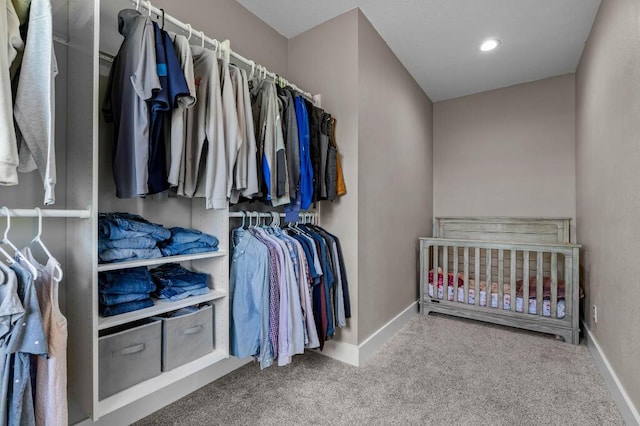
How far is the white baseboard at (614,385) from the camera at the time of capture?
1430 millimetres

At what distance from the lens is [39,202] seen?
1261 mm

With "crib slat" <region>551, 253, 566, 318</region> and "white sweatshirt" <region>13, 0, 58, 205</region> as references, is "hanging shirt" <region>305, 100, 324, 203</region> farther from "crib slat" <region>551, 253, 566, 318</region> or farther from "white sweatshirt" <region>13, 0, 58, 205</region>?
"crib slat" <region>551, 253, 566, 318</region>

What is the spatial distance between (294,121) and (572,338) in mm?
2754

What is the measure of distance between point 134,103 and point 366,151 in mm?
1518

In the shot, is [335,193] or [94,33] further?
[335,193]

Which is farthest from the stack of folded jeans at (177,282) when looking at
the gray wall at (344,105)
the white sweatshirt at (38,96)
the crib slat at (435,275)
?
the crib slat at (435,275)

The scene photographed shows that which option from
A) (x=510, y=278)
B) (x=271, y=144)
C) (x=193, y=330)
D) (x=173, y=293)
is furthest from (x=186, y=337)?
(x=510, y=278)

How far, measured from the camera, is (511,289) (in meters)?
2.73

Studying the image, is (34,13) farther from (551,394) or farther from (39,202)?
(551,394)

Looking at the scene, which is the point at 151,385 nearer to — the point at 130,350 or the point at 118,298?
the point at 130,350

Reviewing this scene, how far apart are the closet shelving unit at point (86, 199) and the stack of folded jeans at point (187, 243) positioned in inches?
2.5

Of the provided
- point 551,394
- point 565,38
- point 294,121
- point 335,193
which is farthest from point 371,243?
point 565,38

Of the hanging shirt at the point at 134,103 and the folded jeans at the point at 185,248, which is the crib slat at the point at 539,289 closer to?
the folded jeans at the point at 185,248

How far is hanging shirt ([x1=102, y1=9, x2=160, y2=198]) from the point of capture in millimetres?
1146
